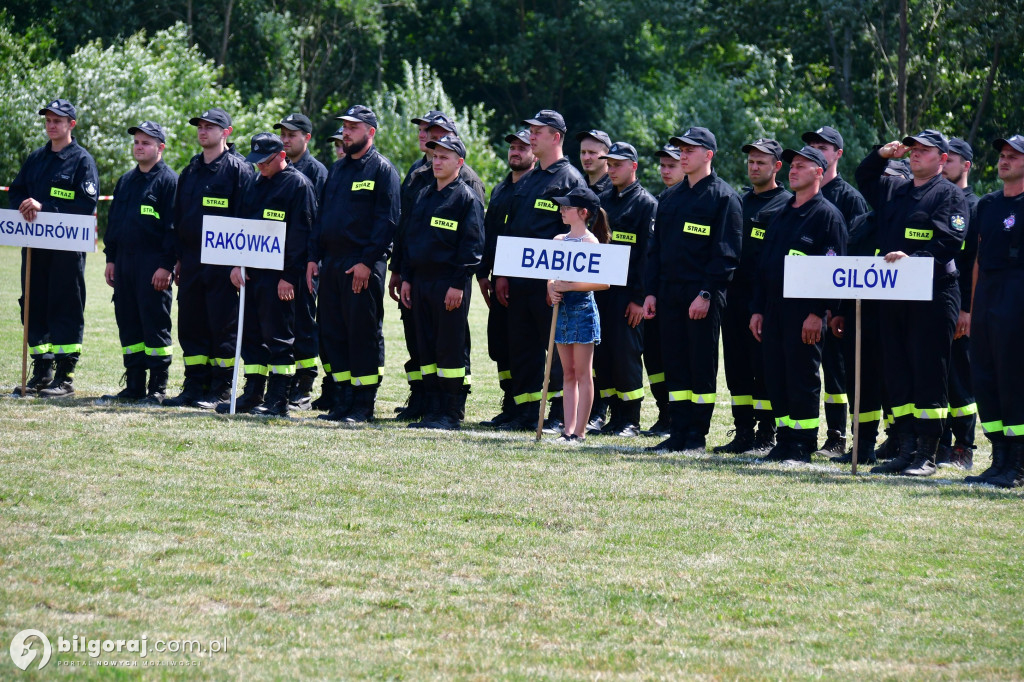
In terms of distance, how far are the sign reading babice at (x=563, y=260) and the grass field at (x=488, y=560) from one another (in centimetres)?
141

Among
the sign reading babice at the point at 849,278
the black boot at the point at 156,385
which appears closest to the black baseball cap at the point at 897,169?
the sign reading babice at the point at 849,278

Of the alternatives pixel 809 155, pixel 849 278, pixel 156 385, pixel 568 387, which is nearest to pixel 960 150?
pixel 809 155

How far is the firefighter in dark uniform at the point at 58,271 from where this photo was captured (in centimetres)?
1248

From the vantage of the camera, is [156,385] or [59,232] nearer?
[59,232]

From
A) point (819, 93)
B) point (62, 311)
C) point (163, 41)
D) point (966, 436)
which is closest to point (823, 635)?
point (966, 436)

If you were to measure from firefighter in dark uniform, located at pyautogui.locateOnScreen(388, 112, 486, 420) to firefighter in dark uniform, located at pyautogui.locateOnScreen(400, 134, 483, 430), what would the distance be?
0.24 meters

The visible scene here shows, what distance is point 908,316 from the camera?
32.9ft

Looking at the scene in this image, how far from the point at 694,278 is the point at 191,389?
15.5 feet

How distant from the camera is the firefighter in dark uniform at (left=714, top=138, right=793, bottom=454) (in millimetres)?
10977

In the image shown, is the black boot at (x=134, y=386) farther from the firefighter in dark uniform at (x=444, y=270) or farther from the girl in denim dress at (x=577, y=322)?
the girl in denim dress at (x=577, y=322)

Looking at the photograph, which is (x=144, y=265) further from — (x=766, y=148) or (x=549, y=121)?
(x=766, y=148)

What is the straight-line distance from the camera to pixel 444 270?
1148cm

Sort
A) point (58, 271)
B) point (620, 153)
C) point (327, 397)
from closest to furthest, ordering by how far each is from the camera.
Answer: point (620, 153) < point (58, 271) < point (327, 397)

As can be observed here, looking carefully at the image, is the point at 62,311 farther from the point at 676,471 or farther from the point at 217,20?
the point at 217,20
